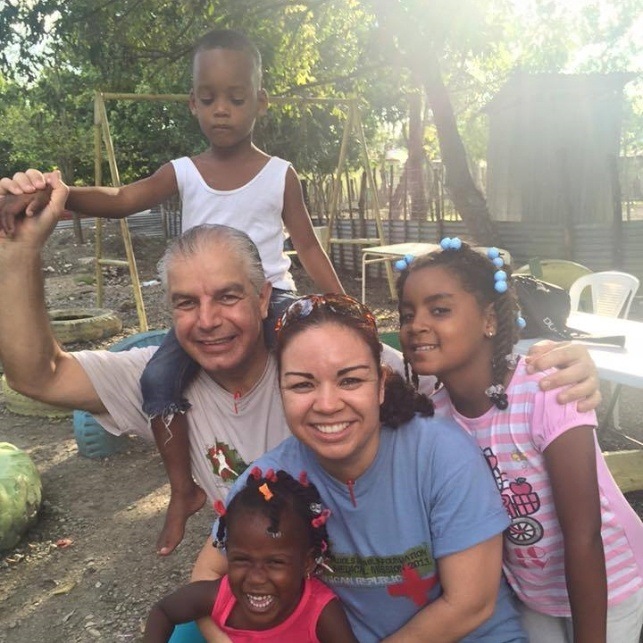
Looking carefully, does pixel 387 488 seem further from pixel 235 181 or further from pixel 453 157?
pixel 453 157

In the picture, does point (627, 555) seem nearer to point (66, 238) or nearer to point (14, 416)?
point (14, 416)

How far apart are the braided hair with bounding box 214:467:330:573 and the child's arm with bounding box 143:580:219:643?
253 mm

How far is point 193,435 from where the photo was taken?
2195 millimetres

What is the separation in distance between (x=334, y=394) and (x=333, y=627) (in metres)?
0.60

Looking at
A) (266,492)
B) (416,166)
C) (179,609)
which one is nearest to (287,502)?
(266,492)

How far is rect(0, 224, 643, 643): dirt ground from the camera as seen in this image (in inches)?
120

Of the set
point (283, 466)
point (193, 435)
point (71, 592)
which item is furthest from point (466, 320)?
point (71, 592)

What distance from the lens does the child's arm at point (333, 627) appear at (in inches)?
63.4

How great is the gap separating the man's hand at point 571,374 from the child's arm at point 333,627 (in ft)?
2.53

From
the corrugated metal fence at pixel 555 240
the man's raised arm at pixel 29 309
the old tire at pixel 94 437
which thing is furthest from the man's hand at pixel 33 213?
the corrugated metal fence at pixel 555 240

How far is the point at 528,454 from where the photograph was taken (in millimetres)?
1647

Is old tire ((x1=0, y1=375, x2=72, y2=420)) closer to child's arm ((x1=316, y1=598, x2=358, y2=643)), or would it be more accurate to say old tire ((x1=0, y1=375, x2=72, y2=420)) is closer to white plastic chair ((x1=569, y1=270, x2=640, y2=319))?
white plastic chair ((x1=569, y1=270, x2=640, y2=319))

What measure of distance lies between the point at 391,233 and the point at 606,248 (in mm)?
4182

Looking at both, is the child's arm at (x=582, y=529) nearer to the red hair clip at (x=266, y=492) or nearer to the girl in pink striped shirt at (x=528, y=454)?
the girl in pink striped shirt at (x=528, y=454)
